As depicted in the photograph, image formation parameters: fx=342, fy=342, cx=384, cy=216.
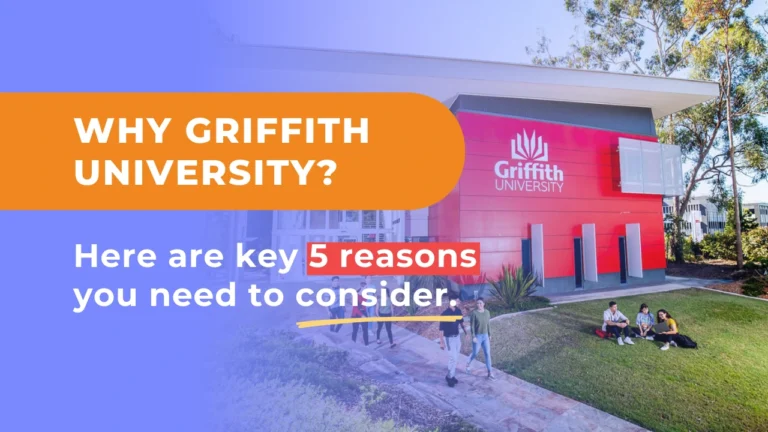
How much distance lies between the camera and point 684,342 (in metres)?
5.73

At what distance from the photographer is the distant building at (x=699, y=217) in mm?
14258

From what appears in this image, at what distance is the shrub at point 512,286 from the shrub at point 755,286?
5.94m

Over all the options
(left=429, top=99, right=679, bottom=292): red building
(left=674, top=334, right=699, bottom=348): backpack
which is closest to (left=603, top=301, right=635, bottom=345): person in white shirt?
(left=674, top=334, right=699, bottom=348): backpack

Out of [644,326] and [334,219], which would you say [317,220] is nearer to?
[334,219]

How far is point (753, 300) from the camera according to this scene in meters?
8.30

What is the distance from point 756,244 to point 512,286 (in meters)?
11.3

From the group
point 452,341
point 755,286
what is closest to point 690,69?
point 755,286

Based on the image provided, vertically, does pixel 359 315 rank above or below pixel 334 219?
below

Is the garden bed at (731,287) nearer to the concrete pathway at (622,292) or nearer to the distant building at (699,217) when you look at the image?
the concrete pathway at (622,292)

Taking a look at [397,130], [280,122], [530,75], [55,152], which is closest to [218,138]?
[280,122]

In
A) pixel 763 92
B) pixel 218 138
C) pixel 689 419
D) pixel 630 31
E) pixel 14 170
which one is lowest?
pixel 689 419

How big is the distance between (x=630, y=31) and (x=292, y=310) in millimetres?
17077

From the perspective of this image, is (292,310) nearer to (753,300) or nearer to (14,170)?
(14,170)

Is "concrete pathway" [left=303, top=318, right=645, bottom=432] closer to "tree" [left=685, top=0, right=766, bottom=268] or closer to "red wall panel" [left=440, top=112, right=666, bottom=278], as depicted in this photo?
"red wall panel" [left=440, top=112, right=666, bottom=278]
